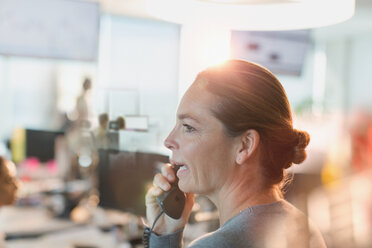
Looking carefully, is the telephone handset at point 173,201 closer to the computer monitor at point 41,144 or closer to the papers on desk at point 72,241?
the papers on desk at point 72,241

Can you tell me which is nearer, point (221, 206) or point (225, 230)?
point (225, 230)

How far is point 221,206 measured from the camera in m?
0.87

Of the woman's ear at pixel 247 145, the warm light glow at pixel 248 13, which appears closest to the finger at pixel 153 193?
the woman's ear at pixel 247 145

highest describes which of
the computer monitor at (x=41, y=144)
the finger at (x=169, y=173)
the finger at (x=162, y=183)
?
the finger at (x=169, y=173)

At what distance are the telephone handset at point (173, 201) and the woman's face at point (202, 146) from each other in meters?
0.16

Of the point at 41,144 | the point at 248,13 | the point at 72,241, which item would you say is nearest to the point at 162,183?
the point at 248,13

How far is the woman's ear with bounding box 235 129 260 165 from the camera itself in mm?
807

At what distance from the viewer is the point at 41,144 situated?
11.0ft

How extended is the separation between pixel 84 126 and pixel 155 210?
61 centimetres

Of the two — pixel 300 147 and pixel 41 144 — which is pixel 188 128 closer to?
pixel 300 147

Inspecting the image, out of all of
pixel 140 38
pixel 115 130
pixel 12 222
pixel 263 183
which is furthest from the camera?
pixel 12 222

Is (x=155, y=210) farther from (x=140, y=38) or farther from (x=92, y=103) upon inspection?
(x=140, y=38)

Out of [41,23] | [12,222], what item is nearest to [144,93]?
[41,23]

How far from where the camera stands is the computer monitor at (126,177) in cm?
152
